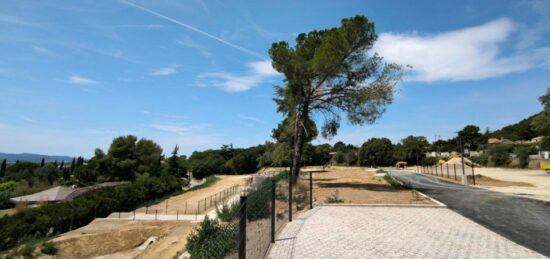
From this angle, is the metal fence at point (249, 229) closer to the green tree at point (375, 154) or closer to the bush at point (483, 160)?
the bush at point (483, 160)

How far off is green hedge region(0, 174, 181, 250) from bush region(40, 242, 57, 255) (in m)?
2.83

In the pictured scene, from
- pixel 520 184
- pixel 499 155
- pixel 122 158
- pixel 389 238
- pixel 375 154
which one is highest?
pixel 375 154

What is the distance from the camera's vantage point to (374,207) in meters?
14.5

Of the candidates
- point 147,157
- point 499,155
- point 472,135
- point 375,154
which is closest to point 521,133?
point 472,135

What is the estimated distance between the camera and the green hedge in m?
22.4

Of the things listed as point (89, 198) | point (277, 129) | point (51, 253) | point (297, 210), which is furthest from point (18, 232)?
point (277, 129)

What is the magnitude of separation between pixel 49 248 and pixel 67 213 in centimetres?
836

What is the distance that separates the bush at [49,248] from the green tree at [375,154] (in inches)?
2875

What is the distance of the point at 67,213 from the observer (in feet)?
90.9

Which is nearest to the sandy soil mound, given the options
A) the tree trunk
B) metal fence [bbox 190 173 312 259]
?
the tree trunk

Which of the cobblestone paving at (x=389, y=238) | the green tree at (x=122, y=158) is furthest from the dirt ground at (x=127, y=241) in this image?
the green tree at (x=122, y=158)

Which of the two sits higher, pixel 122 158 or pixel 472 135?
pixel 472 135

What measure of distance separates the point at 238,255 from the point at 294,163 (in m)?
19.4

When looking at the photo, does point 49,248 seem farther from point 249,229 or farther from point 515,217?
point 515,217
